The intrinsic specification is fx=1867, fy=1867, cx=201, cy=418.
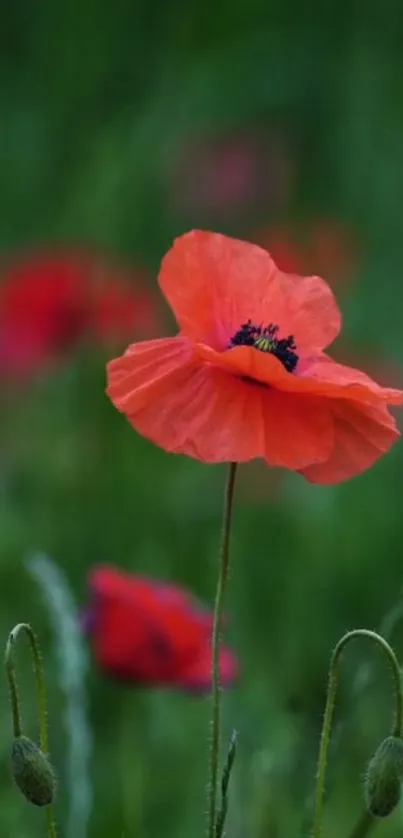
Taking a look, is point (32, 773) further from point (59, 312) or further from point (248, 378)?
point (59, 312)

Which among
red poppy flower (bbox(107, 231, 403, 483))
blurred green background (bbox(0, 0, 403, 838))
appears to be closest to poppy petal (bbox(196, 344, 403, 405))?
red poppy flower (bbox(107, 231, 403, 483))

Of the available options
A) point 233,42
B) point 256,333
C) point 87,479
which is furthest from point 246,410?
point 233,42

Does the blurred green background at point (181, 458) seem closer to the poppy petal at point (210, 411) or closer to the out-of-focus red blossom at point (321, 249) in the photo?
the out-of-focus red blossom at point (321, 249)

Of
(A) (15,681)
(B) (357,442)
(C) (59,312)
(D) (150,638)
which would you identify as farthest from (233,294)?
(C) (59,312)

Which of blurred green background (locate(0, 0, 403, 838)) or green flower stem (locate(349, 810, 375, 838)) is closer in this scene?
green flower stem (locate(349, 810, 375, 838))

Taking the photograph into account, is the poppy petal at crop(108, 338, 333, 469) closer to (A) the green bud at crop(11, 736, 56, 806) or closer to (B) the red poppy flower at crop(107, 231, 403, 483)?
(B) the red poppy flower at crop(107, 231, 403, 483)

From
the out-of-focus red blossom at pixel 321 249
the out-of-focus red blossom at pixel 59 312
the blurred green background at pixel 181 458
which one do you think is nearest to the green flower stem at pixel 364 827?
the blurred green background at pixel 181 458

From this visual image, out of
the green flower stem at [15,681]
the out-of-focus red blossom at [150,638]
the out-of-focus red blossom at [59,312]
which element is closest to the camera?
the green flower stem at [15,681]
